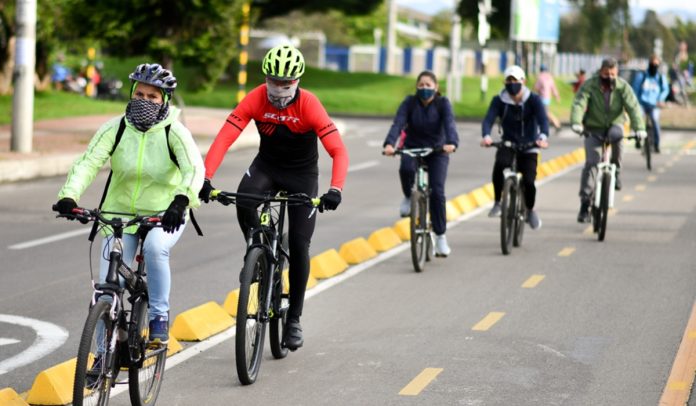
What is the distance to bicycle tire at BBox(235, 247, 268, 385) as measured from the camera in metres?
7.49

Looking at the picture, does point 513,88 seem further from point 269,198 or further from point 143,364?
point 143,364

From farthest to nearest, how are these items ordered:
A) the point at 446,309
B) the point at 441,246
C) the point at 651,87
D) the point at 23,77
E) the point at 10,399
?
the point at 651,87, the point at 23,77, the point at 441,246, the point at 446,309, the point at 10,399

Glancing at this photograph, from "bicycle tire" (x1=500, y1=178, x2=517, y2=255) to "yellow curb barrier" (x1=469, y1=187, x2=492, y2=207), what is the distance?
4267mm

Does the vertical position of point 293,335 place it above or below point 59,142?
below

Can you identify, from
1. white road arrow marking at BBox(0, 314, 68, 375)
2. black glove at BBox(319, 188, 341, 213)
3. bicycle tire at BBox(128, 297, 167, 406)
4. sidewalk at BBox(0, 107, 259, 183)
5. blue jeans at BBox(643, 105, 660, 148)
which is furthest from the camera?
blue jeans at BBox(643, 105, 660, 148)

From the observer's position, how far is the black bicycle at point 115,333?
624 cm

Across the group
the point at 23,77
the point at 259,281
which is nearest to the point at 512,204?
the point at 259,281

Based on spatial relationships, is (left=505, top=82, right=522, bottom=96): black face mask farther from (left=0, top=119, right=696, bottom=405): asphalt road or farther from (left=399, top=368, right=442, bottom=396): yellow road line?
(left=399, top=368, right=442, bottom=396): yellow road line

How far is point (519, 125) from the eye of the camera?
13.9 meters

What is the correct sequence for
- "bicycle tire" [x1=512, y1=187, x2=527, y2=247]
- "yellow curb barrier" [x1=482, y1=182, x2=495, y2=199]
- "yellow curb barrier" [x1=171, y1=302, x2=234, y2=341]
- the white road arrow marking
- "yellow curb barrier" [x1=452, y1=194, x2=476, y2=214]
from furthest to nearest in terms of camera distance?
"yellow curb barrier" [x1=482, y1=182, x2=495, y2=199]
"yellow curb barrier" [x1=452, y1=194, x2=476, y2=214]
"bicycle tire" [x1=512, y1=187, x2=527, y2=247]
"yellow curb barrier" [x1=171, y1=302, x2=234, y2=341]
the white road arrow marking

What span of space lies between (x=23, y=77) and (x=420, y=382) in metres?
15.2

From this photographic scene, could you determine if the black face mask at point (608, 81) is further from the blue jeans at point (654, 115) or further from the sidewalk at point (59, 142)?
the blue jeans at point (654, 115)

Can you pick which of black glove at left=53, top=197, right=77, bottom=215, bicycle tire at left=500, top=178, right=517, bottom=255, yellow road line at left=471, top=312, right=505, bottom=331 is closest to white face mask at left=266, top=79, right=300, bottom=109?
black glove at left=53, top=197, right=77, bottom=215

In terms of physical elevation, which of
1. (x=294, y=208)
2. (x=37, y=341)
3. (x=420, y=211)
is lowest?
(x=37, y=341)
